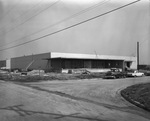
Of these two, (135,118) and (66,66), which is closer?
(135,118)

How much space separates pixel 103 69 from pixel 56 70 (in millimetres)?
14787

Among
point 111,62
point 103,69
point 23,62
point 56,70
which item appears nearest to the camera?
point 56,70

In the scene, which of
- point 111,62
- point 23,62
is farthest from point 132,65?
point 23,62

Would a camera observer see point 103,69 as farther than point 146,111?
Yes

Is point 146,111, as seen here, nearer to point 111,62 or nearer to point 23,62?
point 111,62

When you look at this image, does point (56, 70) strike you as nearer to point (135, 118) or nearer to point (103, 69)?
point (103, 69)

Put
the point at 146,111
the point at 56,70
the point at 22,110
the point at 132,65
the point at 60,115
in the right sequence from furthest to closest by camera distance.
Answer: the point at 132,65 < the point at 56,70 < the point at 146,111 < the point at 22,110 < the point at 60,115

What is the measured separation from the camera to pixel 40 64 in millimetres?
64188

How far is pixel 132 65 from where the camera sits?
73.1 meters

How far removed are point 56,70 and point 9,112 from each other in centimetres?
4472

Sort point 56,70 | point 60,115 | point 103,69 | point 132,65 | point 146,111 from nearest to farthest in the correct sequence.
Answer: point 60,115 < point 146,111 < point 56,70 < point 103,69 < point 132,65

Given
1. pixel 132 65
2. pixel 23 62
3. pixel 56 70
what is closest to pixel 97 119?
pixel 56 70

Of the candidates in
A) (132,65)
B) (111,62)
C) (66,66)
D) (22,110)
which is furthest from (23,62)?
(22,110)

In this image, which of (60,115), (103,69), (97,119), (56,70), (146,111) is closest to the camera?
(97,119)
